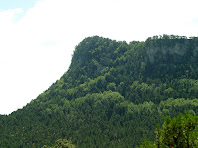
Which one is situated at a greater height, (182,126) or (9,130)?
(182,126)

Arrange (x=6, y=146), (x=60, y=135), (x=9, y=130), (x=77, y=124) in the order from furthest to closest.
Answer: (x=77, y=124), (x=9, y=130), (x=60, y=135), (x=6, y=146)

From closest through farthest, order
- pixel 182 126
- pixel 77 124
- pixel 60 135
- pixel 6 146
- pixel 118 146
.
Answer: pixel 182 126
pixel 118 146
pixel 6 146
pixel 60 135
pixel 77 124

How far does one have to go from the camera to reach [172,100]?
629 feet

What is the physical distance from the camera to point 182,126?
28.0 m

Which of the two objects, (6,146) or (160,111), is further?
(160,111)

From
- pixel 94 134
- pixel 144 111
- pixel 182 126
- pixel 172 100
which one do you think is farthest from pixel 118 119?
pixel 182 126

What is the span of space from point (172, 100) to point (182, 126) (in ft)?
562

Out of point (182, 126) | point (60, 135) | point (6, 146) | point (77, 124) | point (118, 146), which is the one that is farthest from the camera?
point (77, 124)

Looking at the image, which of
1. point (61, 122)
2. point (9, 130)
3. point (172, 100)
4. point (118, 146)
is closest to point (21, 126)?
point (9, 130)

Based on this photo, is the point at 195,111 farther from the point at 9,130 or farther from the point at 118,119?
the point at 9,130

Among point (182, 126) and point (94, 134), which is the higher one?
point (182, 126)

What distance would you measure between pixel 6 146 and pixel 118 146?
211ft

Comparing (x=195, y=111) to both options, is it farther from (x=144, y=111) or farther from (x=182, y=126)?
(x=182, y=126)

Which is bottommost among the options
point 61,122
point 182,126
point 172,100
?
point 61,122
